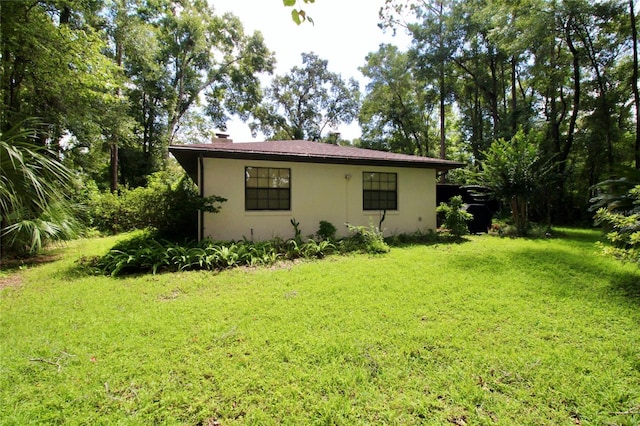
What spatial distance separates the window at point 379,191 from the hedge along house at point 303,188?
33mm

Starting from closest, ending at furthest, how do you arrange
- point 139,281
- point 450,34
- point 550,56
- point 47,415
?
point 47,415
point 139,281
point 550,56
point 450,34

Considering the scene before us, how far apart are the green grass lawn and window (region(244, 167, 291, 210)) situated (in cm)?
331

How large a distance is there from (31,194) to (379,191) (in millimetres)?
8363

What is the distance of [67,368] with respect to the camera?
233 centimetres

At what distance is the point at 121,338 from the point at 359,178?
7208 millimetres

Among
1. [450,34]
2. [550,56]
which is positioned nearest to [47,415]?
[550,56]

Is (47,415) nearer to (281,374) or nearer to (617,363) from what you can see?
(281,374)

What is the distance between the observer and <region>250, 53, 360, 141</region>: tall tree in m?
26.3

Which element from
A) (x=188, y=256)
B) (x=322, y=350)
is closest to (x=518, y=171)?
(x=322, y=350)

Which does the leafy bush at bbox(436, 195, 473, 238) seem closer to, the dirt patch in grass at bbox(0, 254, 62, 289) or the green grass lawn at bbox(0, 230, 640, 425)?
the green grass lawn at bbox(0, 230, 640, 425)

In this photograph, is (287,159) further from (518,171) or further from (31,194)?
(518,171)

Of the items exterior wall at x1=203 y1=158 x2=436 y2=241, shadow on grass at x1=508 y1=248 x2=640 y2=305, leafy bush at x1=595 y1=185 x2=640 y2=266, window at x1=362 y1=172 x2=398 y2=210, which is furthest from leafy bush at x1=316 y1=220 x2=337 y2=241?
leafy bush at x1=595 y1=185 x2=640 y2=266

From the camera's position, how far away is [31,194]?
476cm

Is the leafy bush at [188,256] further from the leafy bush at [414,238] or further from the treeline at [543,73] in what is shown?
the treeline at [543,73]
